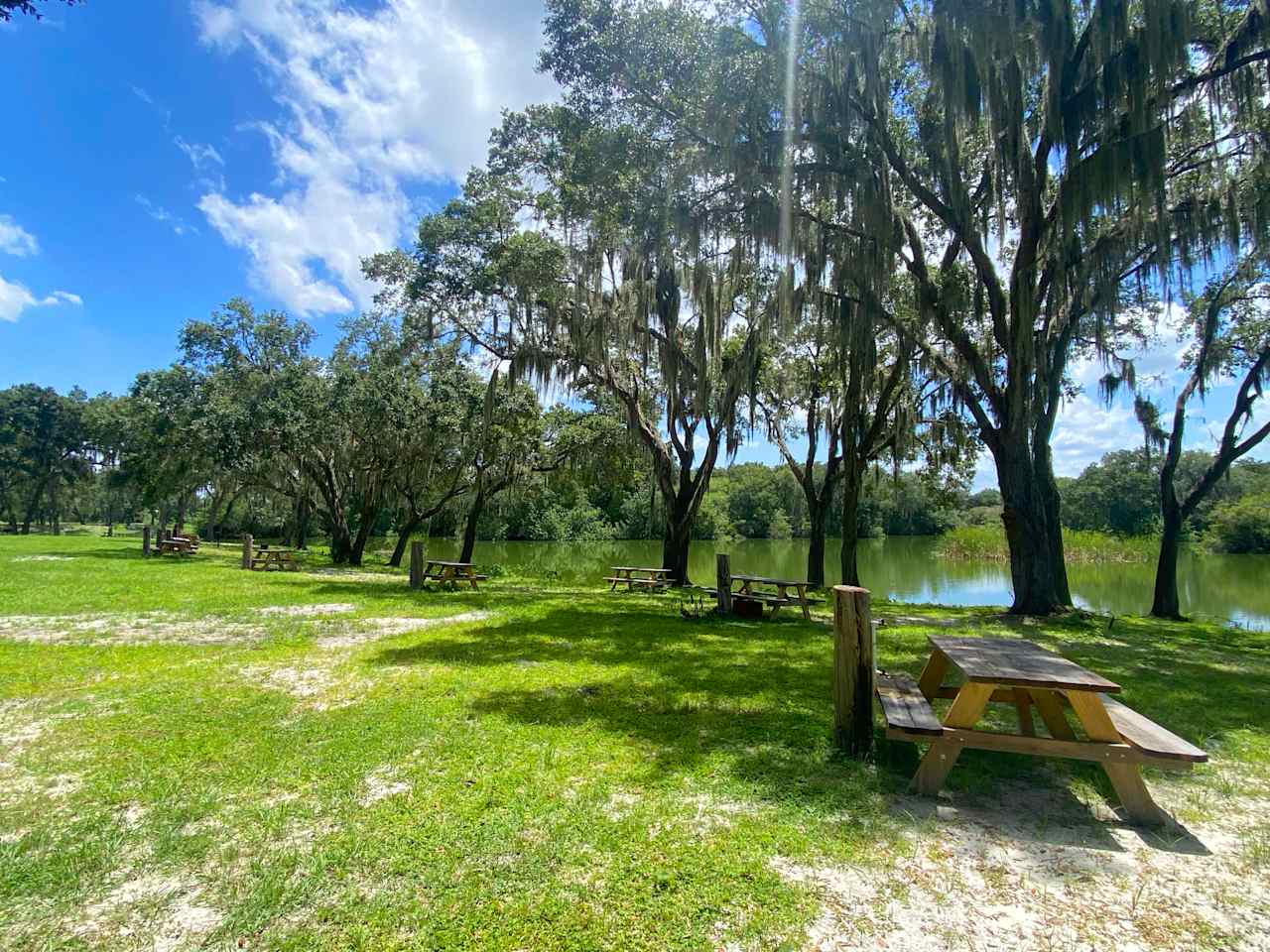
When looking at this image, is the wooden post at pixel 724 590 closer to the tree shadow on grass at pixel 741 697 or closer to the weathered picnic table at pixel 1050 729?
the tree shadow on grass at pixel 741 697

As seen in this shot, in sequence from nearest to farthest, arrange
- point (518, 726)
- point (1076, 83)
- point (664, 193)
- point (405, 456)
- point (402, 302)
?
point (518, 726)
point (1076, 83)
point (664, 193)
point (402, 302)
point (405, 456)

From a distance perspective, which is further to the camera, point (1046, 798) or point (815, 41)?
point (815, 41)

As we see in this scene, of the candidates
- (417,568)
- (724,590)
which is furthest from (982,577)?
A: (417,568)

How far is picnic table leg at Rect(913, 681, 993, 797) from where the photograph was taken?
2879 millimetres

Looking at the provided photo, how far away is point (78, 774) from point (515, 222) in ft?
37.5

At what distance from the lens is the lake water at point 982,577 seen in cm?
1631

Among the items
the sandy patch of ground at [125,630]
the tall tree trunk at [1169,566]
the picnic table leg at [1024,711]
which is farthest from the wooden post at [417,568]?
the tall tree trunk at [1169,566]

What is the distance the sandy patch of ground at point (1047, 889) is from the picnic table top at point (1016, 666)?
0.61 meters

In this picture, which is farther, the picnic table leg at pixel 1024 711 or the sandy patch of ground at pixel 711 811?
the picnic table leg at pixel 1024 711

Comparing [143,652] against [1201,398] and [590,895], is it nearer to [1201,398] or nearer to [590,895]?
[590,895]

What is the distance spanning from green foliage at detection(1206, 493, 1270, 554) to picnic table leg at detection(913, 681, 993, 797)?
4644cm

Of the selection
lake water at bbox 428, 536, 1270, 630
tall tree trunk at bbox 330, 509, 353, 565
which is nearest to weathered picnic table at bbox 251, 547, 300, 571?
tall tree trunk at bbox 330, 509, 353, 565

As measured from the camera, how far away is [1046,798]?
2943 mm

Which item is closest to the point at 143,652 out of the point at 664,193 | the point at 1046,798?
the point at 1046,798
